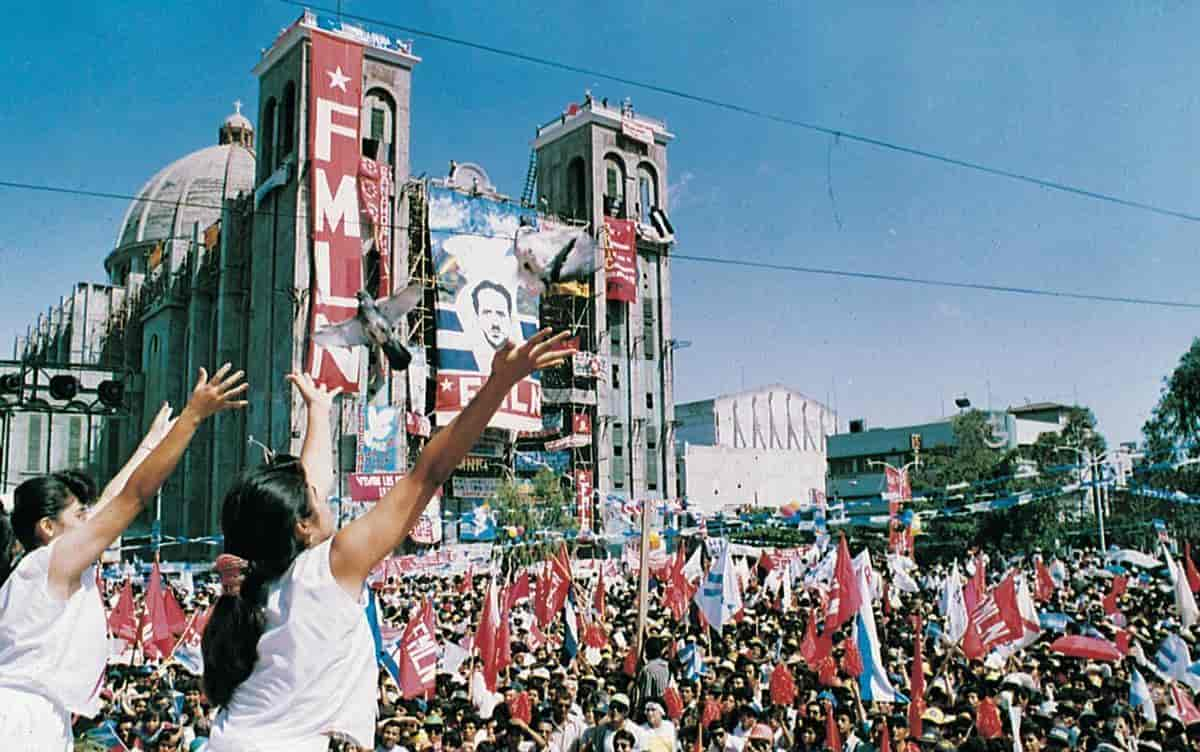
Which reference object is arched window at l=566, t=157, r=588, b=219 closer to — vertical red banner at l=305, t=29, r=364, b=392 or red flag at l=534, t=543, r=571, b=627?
vertical red banner at l=305, t=29, r=364, b=392

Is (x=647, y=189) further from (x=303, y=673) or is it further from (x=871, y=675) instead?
(x=303, y=673)

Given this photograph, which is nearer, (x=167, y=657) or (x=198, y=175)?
(x=167, y=657)

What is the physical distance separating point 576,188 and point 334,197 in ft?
57.9

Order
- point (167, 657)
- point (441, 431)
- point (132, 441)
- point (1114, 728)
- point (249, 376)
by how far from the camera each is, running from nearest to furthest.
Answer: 1. point (441, 431)
2. point (1114, 728)
3. point (167, 657)
4. point (249, 376)
5. point (132, 441)

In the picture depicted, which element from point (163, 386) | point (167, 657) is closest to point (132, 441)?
point (163, 386)

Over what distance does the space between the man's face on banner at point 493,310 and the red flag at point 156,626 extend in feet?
107

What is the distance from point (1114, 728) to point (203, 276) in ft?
156

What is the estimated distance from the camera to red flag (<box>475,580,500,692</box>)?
9789mm

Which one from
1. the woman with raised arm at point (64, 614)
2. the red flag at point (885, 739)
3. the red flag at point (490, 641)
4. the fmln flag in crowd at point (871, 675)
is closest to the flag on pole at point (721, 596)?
the red flag at point (490, 641)

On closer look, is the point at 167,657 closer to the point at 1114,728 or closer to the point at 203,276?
the point at 1114,728

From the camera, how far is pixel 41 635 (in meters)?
2.68

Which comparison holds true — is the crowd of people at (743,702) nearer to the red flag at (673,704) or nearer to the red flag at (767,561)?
the red flag at (673,704)

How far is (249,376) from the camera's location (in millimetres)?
43062

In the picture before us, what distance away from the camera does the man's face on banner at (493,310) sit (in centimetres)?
4541
